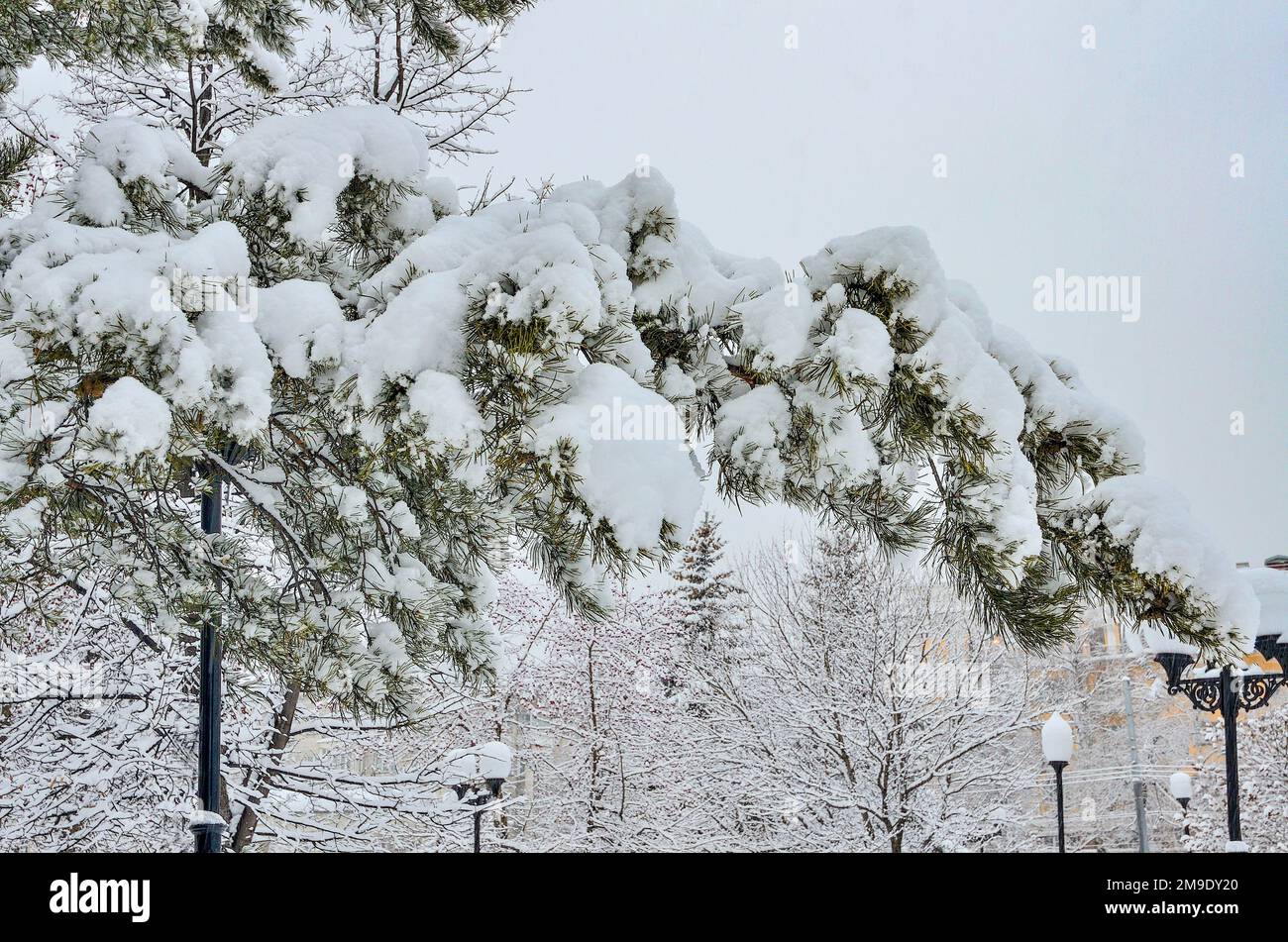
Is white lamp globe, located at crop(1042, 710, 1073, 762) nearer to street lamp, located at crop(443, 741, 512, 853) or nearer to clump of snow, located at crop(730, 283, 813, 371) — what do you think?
street lamp, located at crop(443, 741, 512, 853)

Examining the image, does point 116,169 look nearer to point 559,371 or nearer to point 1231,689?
point 559,371

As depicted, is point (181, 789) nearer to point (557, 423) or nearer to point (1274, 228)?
point (557, 423)

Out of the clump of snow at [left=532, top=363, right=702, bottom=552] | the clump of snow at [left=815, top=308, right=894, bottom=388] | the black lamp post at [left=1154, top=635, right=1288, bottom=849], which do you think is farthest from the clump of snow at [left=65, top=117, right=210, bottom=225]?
the black lamp post at [left=1154, top=635, right=1288, bottom=849]

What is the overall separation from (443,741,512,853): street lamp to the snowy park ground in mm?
59

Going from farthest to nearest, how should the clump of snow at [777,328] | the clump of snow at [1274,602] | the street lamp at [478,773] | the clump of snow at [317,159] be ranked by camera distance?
the street lamp at [478,773]
the clump of snow at [1274,602]
the clump of snow at [317,159]
the clump of snow at [777,328]

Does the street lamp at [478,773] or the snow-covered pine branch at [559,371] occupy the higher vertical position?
the snow-covered pine branch at [559,371]

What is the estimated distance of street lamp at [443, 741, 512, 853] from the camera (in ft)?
24.2

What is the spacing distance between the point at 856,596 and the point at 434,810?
6106 mm

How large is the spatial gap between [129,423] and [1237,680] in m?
6.53

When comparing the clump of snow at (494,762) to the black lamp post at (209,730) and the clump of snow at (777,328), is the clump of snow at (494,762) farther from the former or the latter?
the clump of snow at (777,328)

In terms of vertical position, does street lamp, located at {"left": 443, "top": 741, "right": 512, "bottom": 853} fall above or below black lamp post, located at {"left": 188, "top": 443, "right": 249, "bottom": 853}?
below

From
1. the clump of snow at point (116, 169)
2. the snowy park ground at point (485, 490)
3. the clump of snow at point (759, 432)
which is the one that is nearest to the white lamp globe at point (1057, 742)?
the snowy park ground at point (485, 490)

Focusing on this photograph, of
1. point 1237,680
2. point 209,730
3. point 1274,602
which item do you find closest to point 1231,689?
point 1237,680

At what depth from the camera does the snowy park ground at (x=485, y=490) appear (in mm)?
1436
